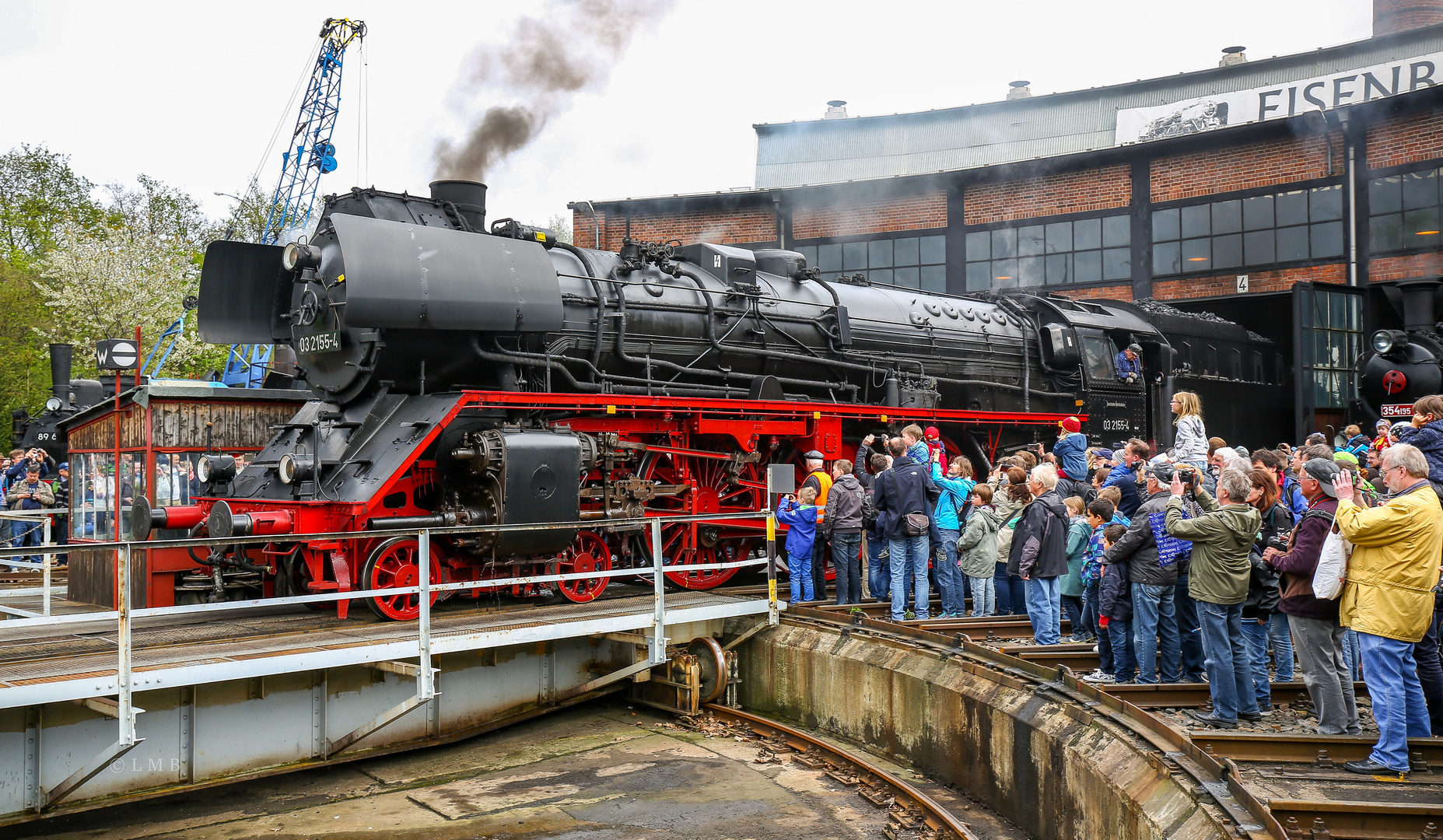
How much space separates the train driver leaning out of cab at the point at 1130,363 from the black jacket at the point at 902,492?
278 inches

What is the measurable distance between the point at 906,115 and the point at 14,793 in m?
24.2

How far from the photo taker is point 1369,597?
17.2ft

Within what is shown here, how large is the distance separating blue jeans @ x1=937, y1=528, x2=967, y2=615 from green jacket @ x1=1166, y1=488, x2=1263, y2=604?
3482mm

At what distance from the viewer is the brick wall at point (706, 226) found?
2483 cm

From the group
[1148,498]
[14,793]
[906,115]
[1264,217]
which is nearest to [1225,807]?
[1148,498]

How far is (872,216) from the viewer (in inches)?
948

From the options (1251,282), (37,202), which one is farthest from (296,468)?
(37,202)

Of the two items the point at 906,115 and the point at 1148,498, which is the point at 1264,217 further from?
the point at 1148,498

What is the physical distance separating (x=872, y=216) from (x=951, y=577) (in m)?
15.8

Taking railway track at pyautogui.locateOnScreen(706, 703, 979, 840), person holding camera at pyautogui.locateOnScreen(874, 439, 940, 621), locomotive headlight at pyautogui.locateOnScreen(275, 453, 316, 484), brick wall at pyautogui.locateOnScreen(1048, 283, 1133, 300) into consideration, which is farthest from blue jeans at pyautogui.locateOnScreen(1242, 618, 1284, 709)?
brick wall at pyautogui.locateOnScreen(1048, 283, 1133, 300)

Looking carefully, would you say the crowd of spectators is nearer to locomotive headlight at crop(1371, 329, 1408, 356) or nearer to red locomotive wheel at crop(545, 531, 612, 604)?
red locomotive wheel at crop(545, 531, 612, 604)

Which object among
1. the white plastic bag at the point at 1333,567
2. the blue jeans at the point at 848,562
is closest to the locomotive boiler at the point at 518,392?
the blue jeans at the point at 848,562

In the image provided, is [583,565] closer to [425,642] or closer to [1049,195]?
[425,642]

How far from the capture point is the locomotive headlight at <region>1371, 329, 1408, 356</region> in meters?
14.7
